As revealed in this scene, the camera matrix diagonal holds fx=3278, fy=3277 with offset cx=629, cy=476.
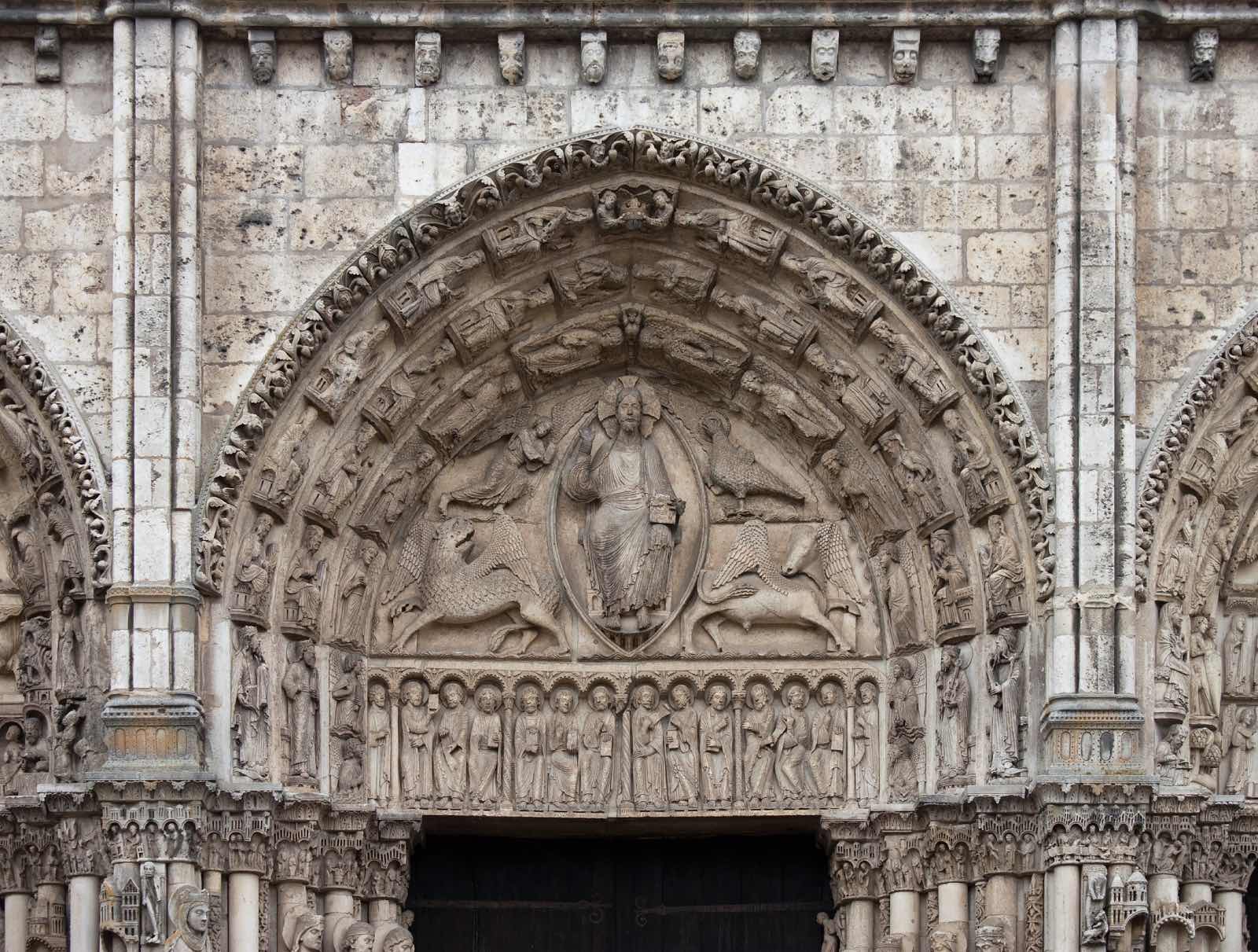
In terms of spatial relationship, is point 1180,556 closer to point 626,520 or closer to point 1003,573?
point 1003,573

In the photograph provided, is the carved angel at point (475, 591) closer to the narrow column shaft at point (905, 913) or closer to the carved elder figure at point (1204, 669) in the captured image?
the narrow column shaft at point (905, 913)

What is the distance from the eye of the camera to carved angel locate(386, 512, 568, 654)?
58.9 ft

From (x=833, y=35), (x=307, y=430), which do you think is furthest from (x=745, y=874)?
(x=833, y=35)

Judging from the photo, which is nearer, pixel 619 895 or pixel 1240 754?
pixel 1240 754

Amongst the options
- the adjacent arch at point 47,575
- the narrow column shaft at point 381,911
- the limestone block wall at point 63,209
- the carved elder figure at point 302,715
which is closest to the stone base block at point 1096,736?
the narrow column shaft at point 381,911

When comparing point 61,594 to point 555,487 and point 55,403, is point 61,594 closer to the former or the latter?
point 55,403

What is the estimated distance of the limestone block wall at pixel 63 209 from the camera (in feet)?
55.6

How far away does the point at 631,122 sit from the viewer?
17203mm

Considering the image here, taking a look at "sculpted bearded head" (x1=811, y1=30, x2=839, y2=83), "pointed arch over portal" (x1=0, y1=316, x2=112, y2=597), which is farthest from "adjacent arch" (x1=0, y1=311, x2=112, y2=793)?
"sculpted bearded head" (x1=811, y1=30, x2=839, y2=83)

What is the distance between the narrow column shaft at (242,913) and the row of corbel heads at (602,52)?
4164mm

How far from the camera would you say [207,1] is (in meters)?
17.0

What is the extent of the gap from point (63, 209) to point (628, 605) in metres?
3.71

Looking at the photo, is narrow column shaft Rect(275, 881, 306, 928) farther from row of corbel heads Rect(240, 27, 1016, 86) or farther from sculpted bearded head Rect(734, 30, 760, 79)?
sculpted bearded head Rect(734, 30, 760, 79)

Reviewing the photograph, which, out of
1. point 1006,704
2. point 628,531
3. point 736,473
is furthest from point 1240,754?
point 628,531
